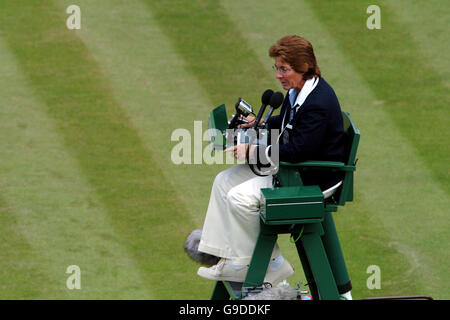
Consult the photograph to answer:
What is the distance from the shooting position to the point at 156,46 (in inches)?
490

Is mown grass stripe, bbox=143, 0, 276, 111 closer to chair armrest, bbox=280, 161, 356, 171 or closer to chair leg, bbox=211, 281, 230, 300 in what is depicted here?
chair leg, bbox=211, 281, 230, 300

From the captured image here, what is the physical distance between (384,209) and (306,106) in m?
3.63

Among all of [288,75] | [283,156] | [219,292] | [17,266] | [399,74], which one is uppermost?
[288,75]

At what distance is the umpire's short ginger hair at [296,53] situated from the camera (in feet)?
19.4

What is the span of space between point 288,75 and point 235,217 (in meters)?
1.00

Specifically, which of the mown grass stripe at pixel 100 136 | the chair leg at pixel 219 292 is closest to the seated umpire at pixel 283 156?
the chair leg at pixel 219 292

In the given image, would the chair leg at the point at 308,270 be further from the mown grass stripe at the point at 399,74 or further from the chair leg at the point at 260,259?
the mown grass stripe at the point at 399,74

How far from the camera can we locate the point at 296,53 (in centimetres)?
593

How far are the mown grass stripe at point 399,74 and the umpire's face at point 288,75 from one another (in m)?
4.16

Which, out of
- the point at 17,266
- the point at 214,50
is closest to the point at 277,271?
the point at 17,266

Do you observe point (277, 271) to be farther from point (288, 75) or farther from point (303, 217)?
point (288, 75)

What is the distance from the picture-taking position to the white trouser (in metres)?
6.07
